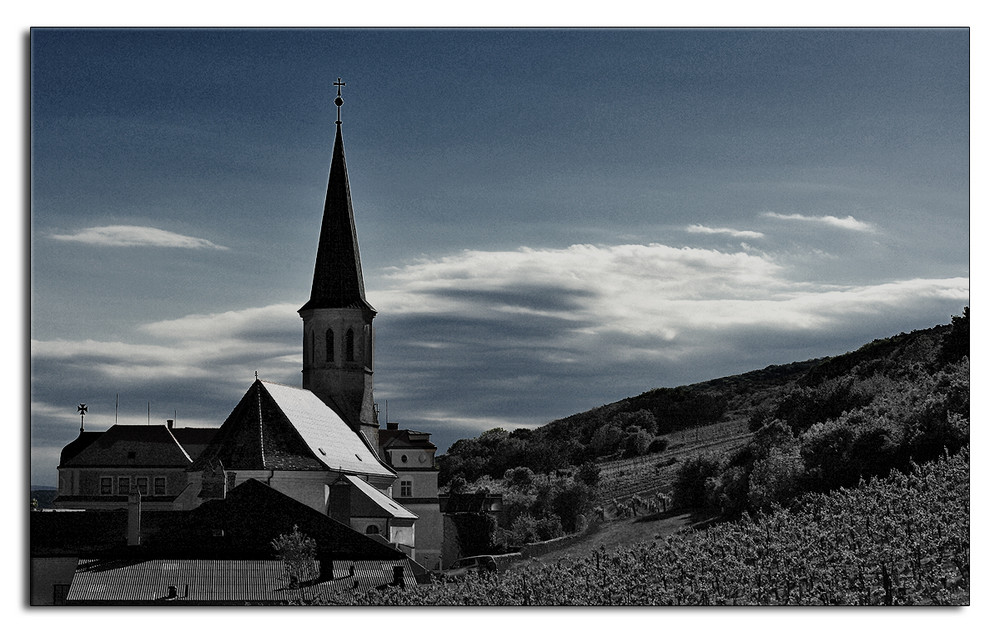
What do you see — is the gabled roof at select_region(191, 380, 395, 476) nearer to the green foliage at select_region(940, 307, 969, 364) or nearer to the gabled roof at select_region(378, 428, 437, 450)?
the gabled roof at select_region(378, 428, 437, 450)

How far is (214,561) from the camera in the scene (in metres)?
15.6

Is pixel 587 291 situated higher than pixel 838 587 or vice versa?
pixel 587 291

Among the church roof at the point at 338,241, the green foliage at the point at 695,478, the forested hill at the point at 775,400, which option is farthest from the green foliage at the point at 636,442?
the church roof at the point at 338,241

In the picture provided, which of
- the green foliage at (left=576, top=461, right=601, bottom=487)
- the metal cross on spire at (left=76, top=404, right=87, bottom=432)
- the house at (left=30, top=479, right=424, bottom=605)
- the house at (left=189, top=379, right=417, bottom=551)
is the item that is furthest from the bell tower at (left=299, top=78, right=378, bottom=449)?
the metal cross on spire at (left=76, top=404, right=87, bottom=432)

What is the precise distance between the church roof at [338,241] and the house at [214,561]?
3.18m

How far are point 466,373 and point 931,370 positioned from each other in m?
5.36

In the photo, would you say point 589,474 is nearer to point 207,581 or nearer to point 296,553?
point 296,553

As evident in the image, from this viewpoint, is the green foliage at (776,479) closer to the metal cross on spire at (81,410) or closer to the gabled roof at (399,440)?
the metal cross on spire at (81,410)

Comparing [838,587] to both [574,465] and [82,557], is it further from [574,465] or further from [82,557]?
[82,557]

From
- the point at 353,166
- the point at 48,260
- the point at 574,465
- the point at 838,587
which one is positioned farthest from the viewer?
the point at 574,465

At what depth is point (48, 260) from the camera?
13.9 metres

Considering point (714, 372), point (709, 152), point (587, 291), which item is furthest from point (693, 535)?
point (709, 152)

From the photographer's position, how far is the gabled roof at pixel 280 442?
90.6 feet

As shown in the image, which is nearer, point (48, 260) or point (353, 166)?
point (48, 260)
